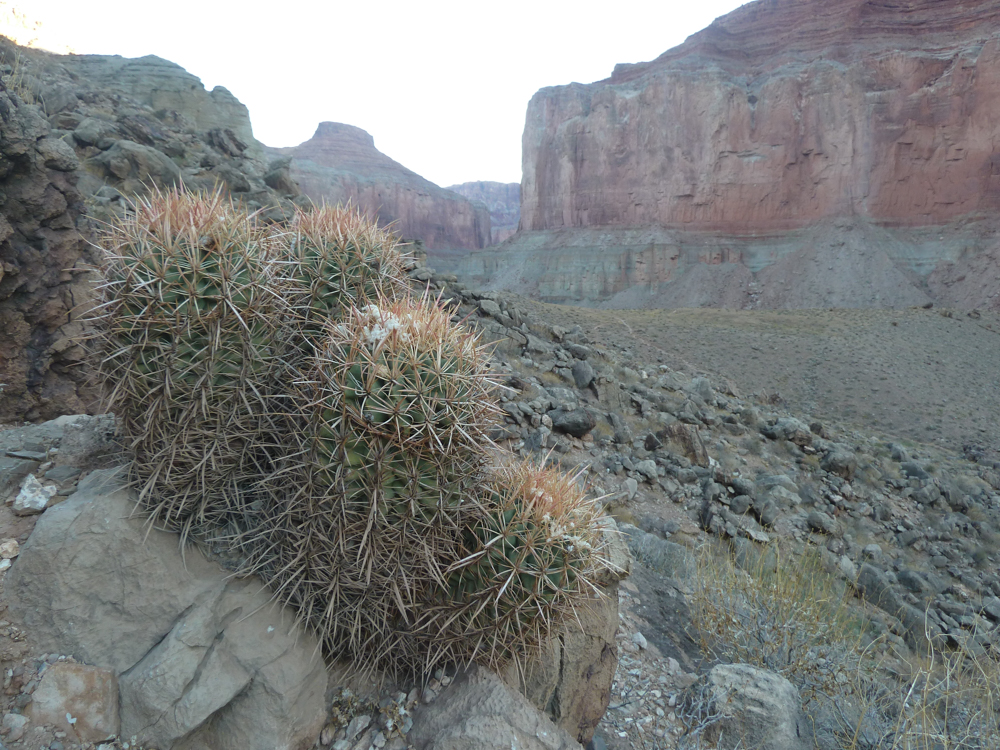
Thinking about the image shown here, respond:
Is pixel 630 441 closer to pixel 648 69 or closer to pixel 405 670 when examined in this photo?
pixel 405 670

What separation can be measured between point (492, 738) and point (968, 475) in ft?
42.3

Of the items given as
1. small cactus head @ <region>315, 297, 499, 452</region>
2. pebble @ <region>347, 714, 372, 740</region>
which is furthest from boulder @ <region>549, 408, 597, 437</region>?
pebble @ <region>347, 714, 372, 740</region>

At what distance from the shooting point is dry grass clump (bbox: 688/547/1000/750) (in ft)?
10.5

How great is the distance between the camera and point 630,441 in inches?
320

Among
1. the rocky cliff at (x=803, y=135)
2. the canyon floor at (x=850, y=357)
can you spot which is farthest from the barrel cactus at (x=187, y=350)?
the rocky cliff at (x=803, y=135)

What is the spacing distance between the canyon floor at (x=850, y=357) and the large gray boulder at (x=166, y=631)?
13.1 meters

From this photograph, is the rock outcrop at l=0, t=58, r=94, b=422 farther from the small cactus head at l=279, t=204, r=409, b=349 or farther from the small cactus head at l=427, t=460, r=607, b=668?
the small cactus head at l=427, t=460, r=607, b=668

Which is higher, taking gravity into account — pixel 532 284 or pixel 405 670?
pixel 405 670

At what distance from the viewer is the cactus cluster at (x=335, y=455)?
2346 mm

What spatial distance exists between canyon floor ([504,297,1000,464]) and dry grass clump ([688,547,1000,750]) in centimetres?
1106

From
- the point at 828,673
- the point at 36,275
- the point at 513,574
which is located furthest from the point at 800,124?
the point at 513,574

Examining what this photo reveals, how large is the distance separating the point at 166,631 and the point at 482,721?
4.48 ft

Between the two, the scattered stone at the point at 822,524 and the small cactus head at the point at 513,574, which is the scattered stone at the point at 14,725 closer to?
the small cactus head at the point at 513,574

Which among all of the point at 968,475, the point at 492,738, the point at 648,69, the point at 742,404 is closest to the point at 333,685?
the point at 492,738
